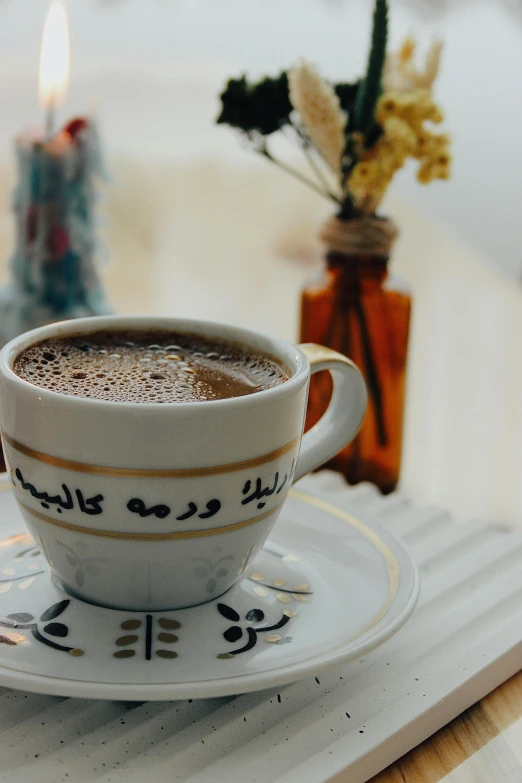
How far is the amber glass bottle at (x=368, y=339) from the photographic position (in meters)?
0.98

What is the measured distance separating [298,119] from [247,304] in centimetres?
56

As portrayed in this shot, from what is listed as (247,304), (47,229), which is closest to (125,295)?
(247,304)

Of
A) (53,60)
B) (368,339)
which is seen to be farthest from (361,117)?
(53,60)

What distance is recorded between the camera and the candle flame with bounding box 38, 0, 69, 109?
0.95 m

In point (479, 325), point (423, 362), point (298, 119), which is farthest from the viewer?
point (479, 325)

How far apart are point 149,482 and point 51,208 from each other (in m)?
0.52

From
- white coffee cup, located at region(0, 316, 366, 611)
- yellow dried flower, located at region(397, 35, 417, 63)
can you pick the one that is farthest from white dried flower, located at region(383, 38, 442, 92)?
white coffee cup, located at region(0, 316, 366, 611)

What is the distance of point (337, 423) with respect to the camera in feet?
2.28

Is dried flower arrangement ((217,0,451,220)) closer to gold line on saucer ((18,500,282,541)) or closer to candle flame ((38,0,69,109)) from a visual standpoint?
candle flame ((38,0,69,109))

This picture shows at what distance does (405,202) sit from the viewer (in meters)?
1.52

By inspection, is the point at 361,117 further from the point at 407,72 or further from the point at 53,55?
the point at 53,55

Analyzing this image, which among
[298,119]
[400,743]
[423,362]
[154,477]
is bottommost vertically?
[423,362]

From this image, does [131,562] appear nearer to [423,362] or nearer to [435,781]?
[435,781]

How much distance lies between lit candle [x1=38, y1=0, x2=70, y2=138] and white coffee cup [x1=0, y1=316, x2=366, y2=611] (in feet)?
1.45
